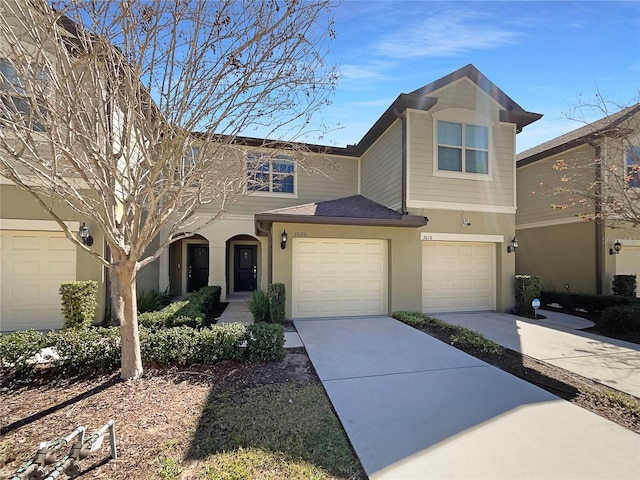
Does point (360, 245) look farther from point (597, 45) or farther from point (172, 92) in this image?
point (597, 45)

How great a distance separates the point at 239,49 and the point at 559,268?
43.0ft

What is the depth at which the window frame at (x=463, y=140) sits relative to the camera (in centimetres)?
879

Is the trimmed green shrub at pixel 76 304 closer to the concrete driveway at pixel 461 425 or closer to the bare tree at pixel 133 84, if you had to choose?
the bare tree at pixel 133 84

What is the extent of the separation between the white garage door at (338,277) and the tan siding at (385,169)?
179cm

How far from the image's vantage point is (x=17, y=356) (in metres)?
4.08

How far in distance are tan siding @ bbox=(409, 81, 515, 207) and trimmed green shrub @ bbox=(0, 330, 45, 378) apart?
27.5 ft

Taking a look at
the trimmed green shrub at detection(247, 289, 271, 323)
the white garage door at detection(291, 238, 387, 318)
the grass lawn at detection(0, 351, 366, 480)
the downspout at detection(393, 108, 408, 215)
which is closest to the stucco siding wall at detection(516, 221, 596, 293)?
the downspout at detection(393, 108, 408, 215)

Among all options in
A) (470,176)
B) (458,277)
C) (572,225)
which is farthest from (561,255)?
(470,176)

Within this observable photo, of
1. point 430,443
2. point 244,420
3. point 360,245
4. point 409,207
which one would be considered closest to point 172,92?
point 244,420

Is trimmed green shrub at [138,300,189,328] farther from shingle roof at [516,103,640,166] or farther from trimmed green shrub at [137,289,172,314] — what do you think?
shingle roof at [516,103,640,166]

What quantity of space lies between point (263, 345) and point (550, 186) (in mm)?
12634

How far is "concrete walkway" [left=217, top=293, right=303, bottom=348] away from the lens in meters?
6.03

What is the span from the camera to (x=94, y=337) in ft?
14.7

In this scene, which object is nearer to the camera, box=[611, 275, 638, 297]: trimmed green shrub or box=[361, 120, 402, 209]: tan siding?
box=[361, 120, 402, 209]: tan siding
